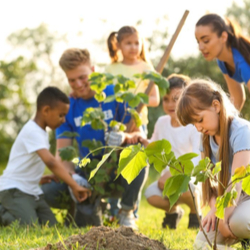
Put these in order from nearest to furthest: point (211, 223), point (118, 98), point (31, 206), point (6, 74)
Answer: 1. point (211, 223)
2. point (118, 98)
3. point (31, 206)
4. point (6, 74)

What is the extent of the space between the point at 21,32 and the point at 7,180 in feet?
53.7

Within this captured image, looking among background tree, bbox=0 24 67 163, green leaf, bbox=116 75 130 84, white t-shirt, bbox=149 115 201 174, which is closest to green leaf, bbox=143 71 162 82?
green leaf, bbox=116 75 130 84

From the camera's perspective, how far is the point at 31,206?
4.00 m

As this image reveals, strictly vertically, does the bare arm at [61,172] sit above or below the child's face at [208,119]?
below

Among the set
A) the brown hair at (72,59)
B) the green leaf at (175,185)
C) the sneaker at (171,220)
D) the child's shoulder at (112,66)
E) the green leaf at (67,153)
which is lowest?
the sneaker at (171,220)

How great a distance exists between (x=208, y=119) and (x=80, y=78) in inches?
65.8

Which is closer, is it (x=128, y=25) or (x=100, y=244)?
(x=100, y=244)

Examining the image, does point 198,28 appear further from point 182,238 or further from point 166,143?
point 166,143

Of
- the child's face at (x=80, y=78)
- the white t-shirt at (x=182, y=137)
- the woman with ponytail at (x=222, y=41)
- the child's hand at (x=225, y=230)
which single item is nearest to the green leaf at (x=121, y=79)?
→ the child's face at (x=80, y=78)

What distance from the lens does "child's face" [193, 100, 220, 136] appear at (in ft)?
8.89

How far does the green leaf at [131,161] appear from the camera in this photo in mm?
1988

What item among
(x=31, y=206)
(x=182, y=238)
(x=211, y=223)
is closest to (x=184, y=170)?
(x=211, y=223)

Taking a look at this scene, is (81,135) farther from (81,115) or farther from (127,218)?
(127,218)

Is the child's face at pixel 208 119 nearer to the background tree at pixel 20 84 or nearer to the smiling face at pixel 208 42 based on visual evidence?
the smiling face at pixel 208 42
